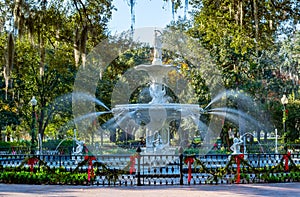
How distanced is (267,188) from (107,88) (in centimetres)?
2554

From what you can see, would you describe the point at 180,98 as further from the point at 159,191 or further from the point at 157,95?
the point at 159,191

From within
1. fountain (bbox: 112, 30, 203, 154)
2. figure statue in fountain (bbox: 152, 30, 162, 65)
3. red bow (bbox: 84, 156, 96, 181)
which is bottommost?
red bow (bbox: 84, 156, 96, 181)

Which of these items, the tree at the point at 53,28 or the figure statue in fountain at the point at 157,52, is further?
the figure statue in fountain at the point at 157,52

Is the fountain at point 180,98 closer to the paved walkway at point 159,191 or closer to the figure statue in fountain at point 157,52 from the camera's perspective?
the figure statue in fountain at point 157,52

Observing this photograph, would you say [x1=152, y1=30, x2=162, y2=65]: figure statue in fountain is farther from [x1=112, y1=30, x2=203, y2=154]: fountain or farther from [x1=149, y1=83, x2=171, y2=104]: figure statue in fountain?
[x1=149, y1=83, x2=171, y2=104]: figure statue in fountain

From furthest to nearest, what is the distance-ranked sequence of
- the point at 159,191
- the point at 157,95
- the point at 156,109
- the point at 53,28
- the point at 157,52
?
the point at 157,52 → the point at 157,95 → the point at 156,109 → the point at 159,191 → the point at 53,28

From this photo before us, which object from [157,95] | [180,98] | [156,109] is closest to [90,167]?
[156,109]

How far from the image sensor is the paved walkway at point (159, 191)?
1055 centimetres

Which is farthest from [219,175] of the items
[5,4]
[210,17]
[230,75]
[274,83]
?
[274,83]

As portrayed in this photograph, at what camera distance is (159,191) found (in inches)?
439

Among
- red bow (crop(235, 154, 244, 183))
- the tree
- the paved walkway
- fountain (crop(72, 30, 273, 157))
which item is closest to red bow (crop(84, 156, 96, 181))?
the paved walkway

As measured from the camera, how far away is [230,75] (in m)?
33.5

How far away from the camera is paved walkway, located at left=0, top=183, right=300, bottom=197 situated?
1055 centimetres

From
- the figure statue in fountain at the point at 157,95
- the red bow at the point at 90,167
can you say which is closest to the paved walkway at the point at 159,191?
the red bow at the point at 90,167
